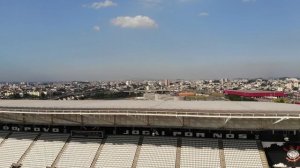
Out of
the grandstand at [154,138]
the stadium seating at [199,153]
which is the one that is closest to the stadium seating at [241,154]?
the grandstand at [154,138]

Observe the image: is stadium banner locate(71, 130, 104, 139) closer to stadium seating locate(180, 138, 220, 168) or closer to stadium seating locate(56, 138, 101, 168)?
stadium seating locate(56, 138, 101, 168)

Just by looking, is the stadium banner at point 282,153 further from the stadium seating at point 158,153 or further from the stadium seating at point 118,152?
the stadium seating at point 118,152

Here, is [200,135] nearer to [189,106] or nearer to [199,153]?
[199,153]

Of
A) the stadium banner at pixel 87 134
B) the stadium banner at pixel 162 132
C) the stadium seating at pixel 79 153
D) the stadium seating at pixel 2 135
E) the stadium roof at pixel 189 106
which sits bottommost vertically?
the stadium seating at pixel 79 153

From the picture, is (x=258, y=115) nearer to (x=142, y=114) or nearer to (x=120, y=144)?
(x=142, y=114)

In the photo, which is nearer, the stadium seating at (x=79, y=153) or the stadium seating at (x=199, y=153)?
the stadium seating at (x=199, y=153)

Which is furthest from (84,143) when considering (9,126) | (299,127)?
(299,127)

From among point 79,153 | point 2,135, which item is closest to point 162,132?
point 79,153
